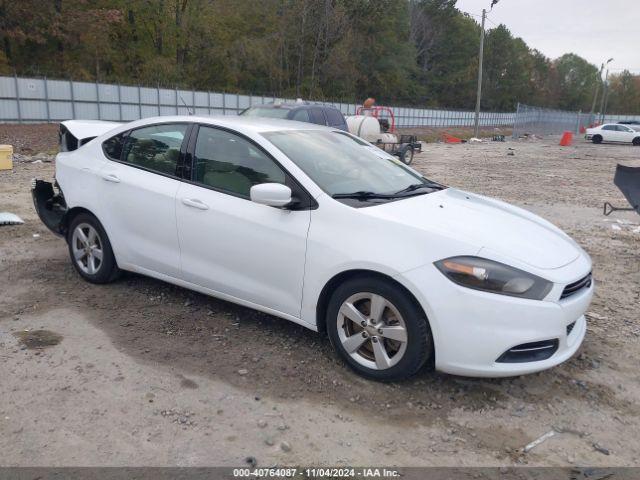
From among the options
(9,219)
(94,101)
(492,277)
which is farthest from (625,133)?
(492,277)

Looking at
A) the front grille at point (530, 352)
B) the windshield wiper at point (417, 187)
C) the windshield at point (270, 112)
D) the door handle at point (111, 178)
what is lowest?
the front grille at point (530, 352)

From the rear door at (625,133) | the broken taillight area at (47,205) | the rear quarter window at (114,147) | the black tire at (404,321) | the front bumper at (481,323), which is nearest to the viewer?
the front bumper at (481,323)

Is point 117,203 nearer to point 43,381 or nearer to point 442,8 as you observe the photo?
point 43,381

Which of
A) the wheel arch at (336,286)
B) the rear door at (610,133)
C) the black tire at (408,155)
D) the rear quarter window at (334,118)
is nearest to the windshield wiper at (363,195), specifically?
the wheel arch at (336,286)

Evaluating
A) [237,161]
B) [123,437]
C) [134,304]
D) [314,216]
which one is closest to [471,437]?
[314,216]

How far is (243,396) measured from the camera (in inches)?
129

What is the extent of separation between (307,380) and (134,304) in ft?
6.15

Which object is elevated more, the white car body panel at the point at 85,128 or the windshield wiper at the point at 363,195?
the white car body panel at the point at 85,128

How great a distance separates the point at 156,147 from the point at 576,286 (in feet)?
11.0

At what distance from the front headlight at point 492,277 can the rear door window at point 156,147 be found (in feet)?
7.66

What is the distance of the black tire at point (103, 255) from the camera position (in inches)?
186

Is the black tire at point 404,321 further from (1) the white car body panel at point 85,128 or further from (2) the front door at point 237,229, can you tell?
(1) the white car body panel at point 85,128

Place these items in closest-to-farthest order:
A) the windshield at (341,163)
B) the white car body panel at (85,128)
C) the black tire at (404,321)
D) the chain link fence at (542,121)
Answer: the black tire at (404,321)
the windshield at (341,163)
the white car body panel at (85,128)
the chain link fence at (542,121)

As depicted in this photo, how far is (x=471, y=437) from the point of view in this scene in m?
2.96
